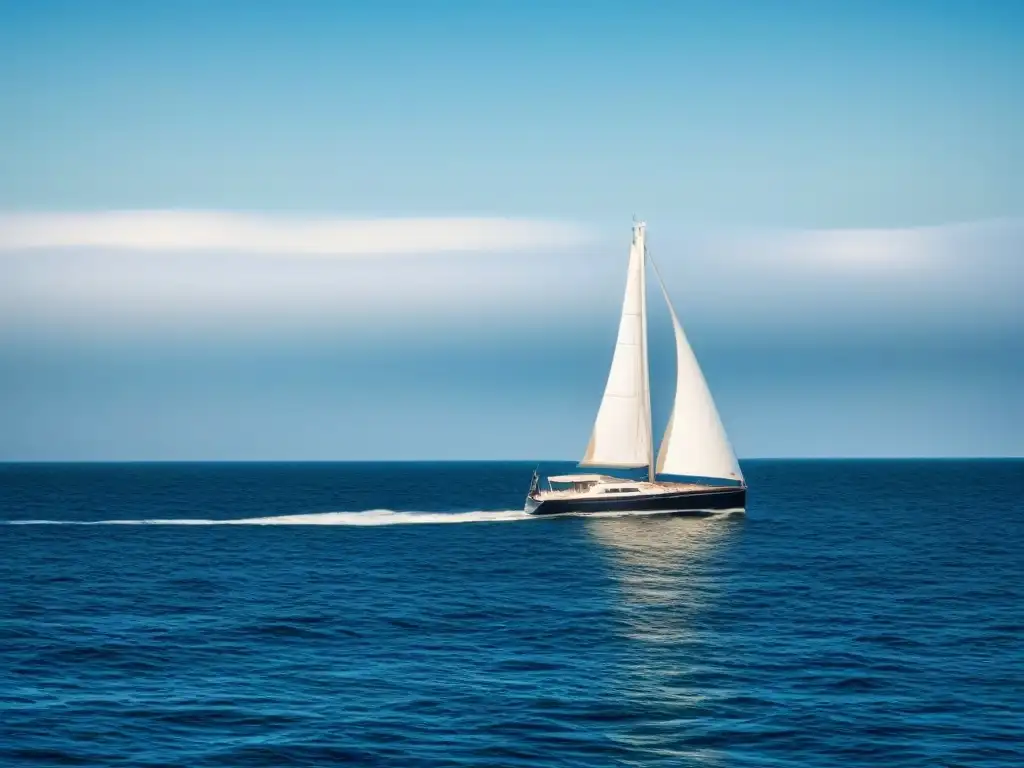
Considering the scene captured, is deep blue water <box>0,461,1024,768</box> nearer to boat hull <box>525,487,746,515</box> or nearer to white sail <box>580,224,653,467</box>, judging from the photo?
boat hull <box>525,487,746,515</box>

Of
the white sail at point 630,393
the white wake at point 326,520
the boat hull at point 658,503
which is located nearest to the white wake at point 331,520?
the white wake at point 326,520

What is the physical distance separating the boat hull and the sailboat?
0.24 feet

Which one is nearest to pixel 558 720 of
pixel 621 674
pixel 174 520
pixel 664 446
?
pixel 621 674

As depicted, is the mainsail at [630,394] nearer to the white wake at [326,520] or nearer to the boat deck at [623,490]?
the boat deck at [623,490]

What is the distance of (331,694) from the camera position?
34.0m

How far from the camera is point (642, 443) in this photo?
299 feet

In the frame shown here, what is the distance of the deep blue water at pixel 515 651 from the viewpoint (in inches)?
1158

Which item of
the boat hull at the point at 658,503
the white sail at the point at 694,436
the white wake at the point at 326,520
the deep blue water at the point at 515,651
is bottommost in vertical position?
the deep blue water at the point at 515,651

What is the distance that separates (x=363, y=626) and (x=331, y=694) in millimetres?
11456

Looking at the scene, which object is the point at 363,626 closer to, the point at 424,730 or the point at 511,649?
the point at 511,649

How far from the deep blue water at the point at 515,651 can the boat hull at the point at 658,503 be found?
463 cm

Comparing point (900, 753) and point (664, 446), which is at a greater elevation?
point (664, 446)

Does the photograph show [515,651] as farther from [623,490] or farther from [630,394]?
[630,394]

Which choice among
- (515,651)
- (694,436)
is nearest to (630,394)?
(694,436)
